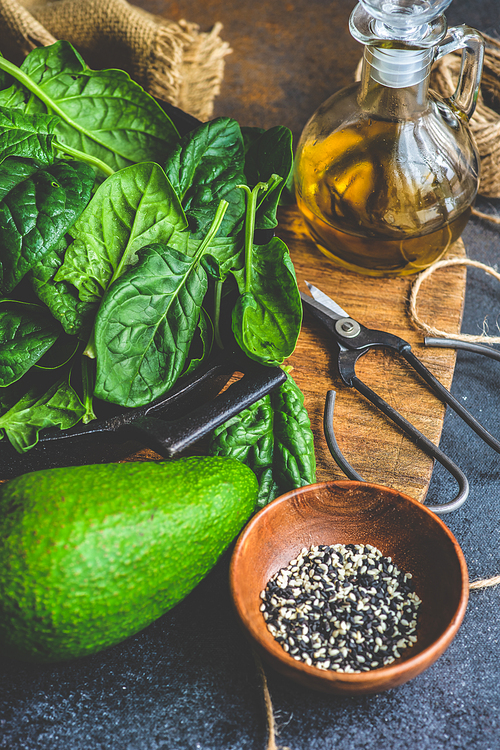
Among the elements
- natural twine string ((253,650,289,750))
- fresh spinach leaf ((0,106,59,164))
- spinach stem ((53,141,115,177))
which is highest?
fresh spinach leaf ((0,106,59,164))

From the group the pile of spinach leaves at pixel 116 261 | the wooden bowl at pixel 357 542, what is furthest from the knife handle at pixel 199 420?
the wooden bowl at pixel 357 542

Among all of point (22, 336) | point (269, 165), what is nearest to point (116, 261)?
point (22, 336)

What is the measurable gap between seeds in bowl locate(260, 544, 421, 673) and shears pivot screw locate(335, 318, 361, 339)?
0.32 metres

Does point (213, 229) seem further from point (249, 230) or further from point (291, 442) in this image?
point (291, 442)

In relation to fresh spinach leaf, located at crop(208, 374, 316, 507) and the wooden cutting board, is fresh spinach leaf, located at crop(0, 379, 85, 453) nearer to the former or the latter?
fresh spinach leaf, located at crop(208, 374, 316, 507)

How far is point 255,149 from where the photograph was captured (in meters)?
0.96

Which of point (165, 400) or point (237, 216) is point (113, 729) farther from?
point (237, 216)

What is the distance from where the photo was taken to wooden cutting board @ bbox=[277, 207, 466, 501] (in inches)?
34.2

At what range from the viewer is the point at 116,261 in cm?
82

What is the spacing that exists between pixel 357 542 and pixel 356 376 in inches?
10.1

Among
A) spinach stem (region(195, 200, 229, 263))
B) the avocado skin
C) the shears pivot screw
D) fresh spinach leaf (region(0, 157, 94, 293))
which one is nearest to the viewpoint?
the avocado skin

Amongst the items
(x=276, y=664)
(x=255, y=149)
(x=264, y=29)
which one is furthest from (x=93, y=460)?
(x=264, y=29)

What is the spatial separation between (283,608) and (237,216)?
0.53 metres

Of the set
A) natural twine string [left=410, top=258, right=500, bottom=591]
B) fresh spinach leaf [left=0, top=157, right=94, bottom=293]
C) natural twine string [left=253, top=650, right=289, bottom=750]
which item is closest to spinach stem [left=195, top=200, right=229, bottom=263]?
fresh spinach leaf [left=0, top=157, right=94, bottom=293]
